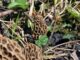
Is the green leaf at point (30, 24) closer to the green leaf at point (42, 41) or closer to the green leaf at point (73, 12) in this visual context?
Answer: the green leaf at point (42, 41)

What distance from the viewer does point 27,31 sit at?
302cm

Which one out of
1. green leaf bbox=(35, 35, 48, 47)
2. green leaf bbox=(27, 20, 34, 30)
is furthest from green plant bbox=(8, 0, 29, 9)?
green leaf bbox=(35, 35, 48, 47)

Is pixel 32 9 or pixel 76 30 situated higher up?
pixel 32 9

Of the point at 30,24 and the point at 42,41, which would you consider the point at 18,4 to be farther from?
the point at 42,41

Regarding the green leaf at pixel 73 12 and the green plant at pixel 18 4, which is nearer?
the green plant at pixel 18 4

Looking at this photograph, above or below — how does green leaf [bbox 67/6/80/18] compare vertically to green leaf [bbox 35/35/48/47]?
above

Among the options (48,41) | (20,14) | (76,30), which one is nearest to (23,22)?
(20,14)

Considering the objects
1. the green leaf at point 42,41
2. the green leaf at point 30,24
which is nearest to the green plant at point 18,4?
the green leaf at point 30,24

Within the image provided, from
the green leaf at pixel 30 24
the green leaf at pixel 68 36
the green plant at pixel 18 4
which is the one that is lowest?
the green leaf at pixel 68 36

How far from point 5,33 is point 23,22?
30cm

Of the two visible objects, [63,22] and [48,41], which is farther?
[63,22]

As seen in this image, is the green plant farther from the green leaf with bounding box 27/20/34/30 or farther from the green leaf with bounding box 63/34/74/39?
the green leaf with bounding box 63/34/74/39

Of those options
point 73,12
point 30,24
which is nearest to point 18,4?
point 30,24

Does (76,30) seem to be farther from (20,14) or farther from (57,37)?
(20,14)
